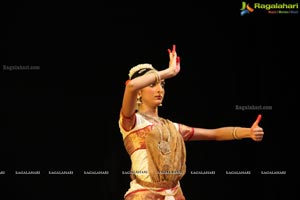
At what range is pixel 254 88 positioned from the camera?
4.19m

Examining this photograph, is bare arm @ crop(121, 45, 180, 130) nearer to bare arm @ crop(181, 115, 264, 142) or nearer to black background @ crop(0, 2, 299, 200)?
bare arm @ crop(181, 115, 264, 142)

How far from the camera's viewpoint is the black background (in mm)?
3996

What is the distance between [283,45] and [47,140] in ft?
5.36

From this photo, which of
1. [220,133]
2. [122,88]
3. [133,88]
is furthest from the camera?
[122,88]

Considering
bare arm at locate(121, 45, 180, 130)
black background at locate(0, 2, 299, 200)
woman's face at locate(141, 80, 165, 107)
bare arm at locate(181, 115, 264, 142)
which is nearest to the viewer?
bare arm at locate(121, 45, 180, 130)

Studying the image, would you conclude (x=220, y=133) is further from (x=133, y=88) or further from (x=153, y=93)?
(x=133, y=88)

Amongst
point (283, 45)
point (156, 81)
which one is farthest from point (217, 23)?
point (156, 81)

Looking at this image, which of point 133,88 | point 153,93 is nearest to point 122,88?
point 153,93

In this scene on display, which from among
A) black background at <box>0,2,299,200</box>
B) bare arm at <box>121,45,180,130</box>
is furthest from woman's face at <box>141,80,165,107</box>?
black background at <box>0,2,299,200</box>

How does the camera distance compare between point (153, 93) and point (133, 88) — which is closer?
point (133, 88)

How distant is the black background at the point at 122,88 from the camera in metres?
4.00

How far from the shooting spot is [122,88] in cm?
416

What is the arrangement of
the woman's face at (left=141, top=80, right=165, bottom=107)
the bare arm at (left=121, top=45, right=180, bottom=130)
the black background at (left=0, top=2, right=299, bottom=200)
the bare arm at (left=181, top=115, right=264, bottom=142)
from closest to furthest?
1. the bare arm at (left=121, top=45, right=180, bottom=130)
2. the woman's face at (left=141, top=80, right=165, bottom=107)
3. the bare arm at (left=181, top=115, right=264, bottom=142)
4. the black background at (left=0, top=2, right=299, bottom=200)

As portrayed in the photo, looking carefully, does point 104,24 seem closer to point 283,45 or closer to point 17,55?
point 17,55
